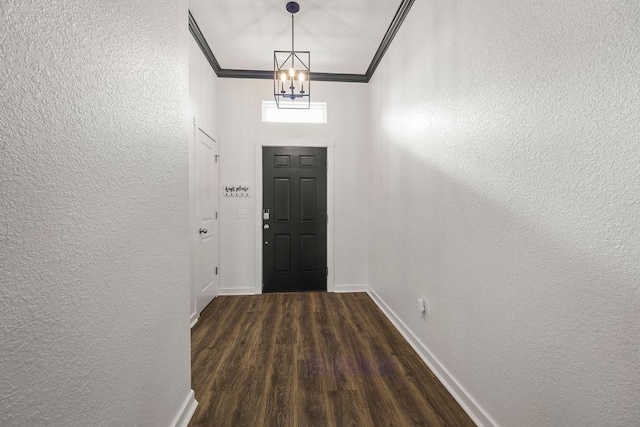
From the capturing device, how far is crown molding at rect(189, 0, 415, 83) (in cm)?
263

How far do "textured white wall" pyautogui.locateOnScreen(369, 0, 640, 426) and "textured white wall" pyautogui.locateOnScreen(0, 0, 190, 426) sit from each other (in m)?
1.60

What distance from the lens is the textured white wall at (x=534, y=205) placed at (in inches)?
34.2

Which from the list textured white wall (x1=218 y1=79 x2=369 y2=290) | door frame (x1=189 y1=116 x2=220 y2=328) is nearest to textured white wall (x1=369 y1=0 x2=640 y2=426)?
textured white wall (x1=218 y1=79 x2=369 y2=290)

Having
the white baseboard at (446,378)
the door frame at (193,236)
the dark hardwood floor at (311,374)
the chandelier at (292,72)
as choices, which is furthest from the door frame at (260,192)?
the white baseboard at (446,378)

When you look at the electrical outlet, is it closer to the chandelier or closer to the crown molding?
the chandelier

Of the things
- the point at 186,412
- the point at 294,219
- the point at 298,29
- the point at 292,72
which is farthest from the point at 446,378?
the point at 298,29

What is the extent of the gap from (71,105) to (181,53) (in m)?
0.96

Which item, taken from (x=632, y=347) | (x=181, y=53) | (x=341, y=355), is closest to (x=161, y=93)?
(x=181, y=53)

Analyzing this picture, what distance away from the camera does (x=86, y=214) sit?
810 mm

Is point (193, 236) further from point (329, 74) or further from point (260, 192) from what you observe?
point (329, 74)

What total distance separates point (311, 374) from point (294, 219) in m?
2.17

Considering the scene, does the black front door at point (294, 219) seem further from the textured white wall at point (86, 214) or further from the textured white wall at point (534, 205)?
the textured white wall at point (86, 214)

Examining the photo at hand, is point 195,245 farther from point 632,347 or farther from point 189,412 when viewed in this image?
point 632,347

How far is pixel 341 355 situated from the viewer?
2.20 m
